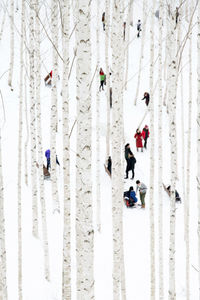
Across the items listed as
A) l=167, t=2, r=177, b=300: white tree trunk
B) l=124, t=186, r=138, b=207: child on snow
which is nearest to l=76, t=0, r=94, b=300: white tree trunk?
l=167, t=2, r=177, b=300: white tree trunk

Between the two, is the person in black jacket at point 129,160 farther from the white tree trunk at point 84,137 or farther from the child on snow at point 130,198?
the white tree trunk at point 84,137

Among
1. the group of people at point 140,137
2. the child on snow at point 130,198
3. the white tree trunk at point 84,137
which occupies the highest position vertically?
the group of people at point 140,137

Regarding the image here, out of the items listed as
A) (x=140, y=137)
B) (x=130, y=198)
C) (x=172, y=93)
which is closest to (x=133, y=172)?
(x=130, y=198)

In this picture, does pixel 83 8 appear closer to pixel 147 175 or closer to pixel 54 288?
pixel 54 288

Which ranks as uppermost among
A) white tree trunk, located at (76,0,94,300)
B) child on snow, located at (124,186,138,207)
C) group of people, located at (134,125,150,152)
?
group of people, located at (134,125,150,152)

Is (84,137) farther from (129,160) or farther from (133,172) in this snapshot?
(133,172)

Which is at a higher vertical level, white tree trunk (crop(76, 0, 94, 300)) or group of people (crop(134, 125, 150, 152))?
group of people (crop(134, 125, 150, 152))

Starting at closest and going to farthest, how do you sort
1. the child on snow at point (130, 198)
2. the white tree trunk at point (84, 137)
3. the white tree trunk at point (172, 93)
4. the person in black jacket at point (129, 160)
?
the white tree trunk at point (84, 137)
the white tree trunk at point (172, 93)
the child on snow at point (130, 198)
the person in black jacket at point (129, 160)

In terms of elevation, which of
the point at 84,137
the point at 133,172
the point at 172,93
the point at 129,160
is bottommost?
the point at 133,172

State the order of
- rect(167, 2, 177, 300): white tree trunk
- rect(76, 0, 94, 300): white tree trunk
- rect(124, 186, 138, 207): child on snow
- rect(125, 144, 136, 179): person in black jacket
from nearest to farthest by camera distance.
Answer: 1. rect(76, 0, 94, 300): white tree trunk
2. rect(167, 2, 177, 300): white tree trunk
3. rect(124, 186, 138, 207): child on snow
4. rect(125, 144, 136, 179): person in black jacket

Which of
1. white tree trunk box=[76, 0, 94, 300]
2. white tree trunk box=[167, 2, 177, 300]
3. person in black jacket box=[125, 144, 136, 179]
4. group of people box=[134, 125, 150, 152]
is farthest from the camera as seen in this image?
group of people box=[134, 125, 150, 152]

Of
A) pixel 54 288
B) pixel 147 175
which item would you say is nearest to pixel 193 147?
pixel 147 175

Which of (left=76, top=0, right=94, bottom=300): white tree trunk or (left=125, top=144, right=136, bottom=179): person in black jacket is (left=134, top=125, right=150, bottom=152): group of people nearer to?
(left=125, top=144, right=136, bottom=179): person in black jacket

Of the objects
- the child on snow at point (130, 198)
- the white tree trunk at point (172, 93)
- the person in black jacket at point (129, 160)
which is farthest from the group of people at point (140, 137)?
the white tree trunk at point (172, 93)
